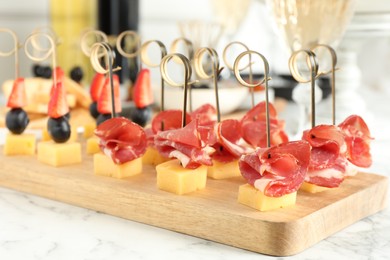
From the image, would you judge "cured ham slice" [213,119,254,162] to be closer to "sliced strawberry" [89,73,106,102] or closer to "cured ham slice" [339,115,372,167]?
"cured ham slice" [339,115,372,167]

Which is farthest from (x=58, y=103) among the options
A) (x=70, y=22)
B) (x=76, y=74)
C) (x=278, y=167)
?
(x=70, y=22)

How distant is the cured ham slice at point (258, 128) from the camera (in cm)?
89

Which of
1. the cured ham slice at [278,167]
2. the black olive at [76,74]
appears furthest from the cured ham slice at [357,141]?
the black olive at [76,74]

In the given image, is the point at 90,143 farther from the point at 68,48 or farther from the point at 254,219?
the point at 68,48

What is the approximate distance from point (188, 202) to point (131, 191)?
0.26 feet

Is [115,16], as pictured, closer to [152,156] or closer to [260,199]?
[152,156]

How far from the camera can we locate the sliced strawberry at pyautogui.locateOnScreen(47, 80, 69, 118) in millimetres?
913

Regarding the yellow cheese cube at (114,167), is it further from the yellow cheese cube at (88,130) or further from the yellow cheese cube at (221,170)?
the yellow cheese cube at (88,130)

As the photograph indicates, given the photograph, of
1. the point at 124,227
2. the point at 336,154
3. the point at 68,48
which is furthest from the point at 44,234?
the point at 68,48

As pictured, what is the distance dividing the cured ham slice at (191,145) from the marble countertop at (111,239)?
0.28ft

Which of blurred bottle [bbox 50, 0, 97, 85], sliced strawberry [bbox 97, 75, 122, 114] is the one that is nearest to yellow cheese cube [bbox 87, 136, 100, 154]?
sliced strawberry [bbox 97, 75, 122, 114]

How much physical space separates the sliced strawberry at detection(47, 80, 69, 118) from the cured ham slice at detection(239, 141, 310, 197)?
0.30 metres

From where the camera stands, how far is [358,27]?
1304mm

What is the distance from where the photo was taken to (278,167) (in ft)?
2.32
